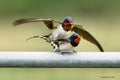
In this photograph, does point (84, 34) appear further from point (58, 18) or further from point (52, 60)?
point (58, 18)

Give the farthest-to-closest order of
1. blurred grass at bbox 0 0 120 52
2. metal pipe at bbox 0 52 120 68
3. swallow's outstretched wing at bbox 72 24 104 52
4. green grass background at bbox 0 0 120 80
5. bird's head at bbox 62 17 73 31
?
blurred grass at bbox 0 0 120 52
green grass background at bbox 0 0 120 80
bird's head at bbox 62 17 73 31
swallow's outstretched wing at bbox 72 24 104 52
metal pipe at bbox 0 52 120 68

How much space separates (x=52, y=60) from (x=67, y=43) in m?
0.43

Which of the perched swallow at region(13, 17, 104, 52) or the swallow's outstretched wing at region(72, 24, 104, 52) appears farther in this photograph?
the perched swallow at region(13, 17, 104, 52)

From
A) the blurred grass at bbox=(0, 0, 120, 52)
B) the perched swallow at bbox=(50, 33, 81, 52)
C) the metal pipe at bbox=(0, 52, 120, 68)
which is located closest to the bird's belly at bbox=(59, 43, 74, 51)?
the perched swallow at bbox=(50, 33, 81, 52)

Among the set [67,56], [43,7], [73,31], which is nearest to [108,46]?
[43,7]

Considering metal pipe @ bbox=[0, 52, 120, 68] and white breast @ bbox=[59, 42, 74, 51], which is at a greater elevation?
white breast @ bbox=[59, 42, 74, 51]

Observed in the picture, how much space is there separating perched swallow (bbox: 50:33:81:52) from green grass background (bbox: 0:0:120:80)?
2.16 metres

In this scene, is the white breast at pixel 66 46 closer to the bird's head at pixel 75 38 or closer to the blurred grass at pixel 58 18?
the bird's head at pixel 75 38

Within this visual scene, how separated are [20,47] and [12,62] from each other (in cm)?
374

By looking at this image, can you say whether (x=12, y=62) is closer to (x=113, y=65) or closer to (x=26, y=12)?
(x=113, y=65)

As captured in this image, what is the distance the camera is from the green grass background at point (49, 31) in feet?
15.0

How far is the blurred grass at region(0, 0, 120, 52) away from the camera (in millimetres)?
5473

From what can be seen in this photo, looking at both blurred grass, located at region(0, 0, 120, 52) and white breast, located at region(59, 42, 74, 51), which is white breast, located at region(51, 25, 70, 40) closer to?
white breast, located at region(59, 42, 74, 51)

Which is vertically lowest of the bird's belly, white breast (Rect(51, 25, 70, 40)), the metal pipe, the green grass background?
the metal pipe
